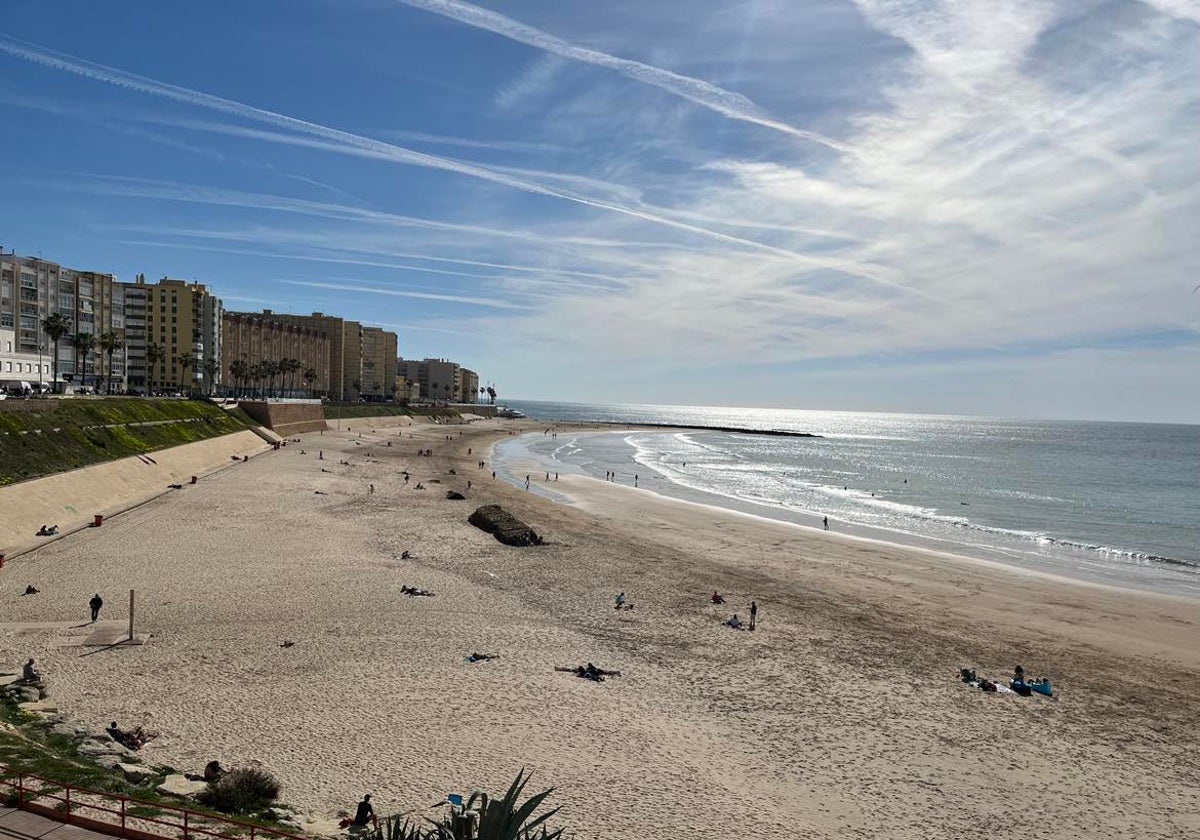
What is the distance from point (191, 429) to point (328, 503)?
97.0ft

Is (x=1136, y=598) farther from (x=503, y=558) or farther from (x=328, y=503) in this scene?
(x=328, y=503)

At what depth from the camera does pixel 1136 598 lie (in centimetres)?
3647

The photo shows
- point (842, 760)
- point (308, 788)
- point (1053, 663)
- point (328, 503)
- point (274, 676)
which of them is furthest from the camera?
point (328, 503)

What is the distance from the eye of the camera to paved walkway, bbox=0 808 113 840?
1109 cm

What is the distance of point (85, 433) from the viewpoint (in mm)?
51719

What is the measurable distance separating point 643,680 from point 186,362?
11776 cm

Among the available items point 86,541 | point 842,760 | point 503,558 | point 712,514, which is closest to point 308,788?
point 842,760

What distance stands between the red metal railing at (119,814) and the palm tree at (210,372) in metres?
128

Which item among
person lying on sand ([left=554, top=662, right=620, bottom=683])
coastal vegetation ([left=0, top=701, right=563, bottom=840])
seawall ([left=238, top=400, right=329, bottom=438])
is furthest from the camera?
seawall ([left=238, top=400, right=329, bottom=438])

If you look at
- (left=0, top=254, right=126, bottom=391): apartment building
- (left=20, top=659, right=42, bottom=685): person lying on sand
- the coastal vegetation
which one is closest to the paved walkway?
the coastal vegetation

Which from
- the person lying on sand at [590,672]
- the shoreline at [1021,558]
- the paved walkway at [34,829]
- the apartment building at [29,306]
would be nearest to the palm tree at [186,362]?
the apartment building at [29,306]

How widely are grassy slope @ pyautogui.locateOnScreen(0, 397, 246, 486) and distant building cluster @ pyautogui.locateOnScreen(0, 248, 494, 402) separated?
9090 mm

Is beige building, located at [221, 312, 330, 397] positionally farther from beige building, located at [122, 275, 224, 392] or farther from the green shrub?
the green shrub

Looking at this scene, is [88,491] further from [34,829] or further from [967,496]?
[967,496]
